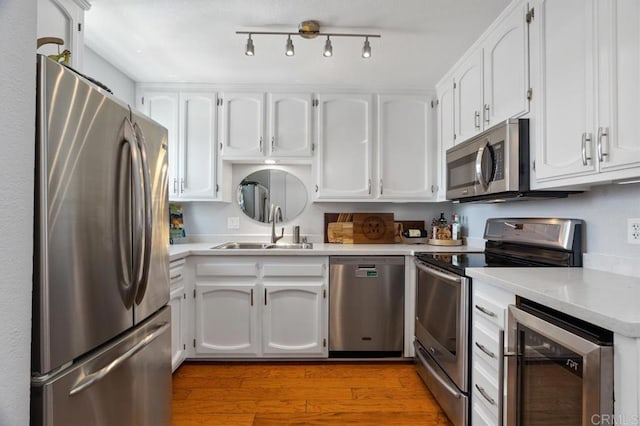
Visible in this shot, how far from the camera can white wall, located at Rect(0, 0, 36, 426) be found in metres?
0.71

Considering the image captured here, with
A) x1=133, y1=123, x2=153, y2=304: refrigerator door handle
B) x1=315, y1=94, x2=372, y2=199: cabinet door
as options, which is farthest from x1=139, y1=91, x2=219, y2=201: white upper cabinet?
x1=133, y1=123, x2=153, y2=304: refrigerator door handle

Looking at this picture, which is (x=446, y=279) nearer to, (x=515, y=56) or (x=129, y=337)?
(x=515, y=56)

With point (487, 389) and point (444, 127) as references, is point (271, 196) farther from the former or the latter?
point (487, 389)

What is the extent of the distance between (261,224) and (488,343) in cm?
223

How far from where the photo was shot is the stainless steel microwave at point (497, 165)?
1731 mm

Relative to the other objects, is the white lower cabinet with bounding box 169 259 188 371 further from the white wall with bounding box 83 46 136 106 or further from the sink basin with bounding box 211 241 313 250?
the white wall with bounding box 83 46 136 106

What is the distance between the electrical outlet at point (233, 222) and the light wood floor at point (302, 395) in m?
1.20

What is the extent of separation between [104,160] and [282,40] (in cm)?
152

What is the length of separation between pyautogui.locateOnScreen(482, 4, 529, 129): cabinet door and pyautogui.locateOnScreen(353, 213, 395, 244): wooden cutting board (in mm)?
1247

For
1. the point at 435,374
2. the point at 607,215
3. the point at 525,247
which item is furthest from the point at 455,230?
the point at 607,215

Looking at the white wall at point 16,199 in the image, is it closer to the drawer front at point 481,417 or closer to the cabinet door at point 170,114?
the drawer front at point 481,417

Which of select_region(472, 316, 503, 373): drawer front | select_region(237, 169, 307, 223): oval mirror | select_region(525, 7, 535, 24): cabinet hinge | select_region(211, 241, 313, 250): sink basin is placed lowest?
select_region(472, 316, 503, 373): drawer front

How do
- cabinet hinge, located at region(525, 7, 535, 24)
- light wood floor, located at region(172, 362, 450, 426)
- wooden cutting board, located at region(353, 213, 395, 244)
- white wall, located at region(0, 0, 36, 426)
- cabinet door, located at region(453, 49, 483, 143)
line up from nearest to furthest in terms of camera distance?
white wall, located at region(0, 0, 36, 426) → cabinet hinge, located at region(525, 7, 535, 24) → light wood floor, located at region(172, 362, 450, 426) → cabinet door, located at region(453, 49, 483, 143) → wooden cutting board, located at region(353, 213, 395, 244)

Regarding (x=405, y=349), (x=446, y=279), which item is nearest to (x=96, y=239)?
(x=446, y=279)
